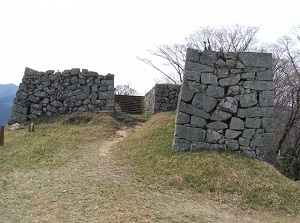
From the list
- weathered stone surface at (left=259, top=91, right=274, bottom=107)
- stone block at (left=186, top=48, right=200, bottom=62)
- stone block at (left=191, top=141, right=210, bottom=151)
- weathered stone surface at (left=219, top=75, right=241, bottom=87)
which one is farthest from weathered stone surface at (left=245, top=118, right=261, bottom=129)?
stone block at (left=186, top=48, right=200, bottom=62)

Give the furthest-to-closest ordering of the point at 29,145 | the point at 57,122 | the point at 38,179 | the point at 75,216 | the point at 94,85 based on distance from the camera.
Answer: the point at 94,85 < the point at 57,122 < the point at 29,145 < the point at 38,179 < the point at 75,216

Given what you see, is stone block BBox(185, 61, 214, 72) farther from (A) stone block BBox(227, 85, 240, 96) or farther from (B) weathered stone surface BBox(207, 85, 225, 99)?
(A) stone block BBox(227, 85, 240, 96)

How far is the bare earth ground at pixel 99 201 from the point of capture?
15.8 ft

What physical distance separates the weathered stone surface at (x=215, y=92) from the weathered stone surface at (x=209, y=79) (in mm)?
111

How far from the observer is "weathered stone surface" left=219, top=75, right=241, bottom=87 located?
8320 mm

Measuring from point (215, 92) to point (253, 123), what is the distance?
3.90 ft

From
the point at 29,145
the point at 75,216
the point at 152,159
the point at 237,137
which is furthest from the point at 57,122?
the point at 75,216

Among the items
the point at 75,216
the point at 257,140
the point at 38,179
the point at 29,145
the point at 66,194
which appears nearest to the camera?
the point at 75,216

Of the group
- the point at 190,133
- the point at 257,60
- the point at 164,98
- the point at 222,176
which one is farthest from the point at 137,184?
the point at 164,98

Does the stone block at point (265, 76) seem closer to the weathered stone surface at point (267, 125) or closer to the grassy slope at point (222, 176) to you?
the weathered stone surface at point (267, 125)

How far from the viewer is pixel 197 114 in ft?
27.1

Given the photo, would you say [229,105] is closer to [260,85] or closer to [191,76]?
[260,85]

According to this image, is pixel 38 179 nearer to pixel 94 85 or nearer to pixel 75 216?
pixel 75 216

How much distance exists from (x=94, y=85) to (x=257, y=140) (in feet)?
25.4
